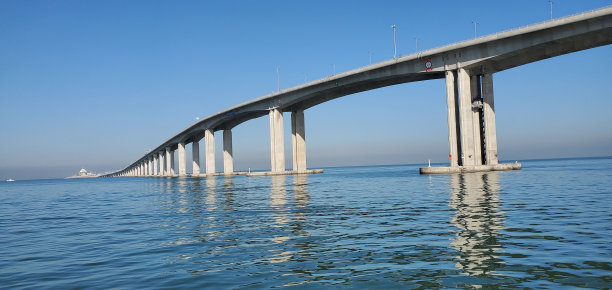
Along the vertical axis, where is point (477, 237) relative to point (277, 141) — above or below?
below

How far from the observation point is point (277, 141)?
9806 centimetres

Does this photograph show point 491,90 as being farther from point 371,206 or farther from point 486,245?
point 486,245

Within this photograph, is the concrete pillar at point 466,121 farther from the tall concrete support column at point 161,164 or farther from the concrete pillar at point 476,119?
the tall concrete support column at point 161,164

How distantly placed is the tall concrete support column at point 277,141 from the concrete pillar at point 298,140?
307 cm

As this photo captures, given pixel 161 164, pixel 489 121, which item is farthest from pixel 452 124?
pixel 161 164

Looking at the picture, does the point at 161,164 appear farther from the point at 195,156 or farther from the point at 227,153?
the point at 227,153

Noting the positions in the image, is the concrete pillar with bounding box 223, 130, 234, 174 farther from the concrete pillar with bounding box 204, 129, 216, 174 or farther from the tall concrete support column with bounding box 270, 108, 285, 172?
the tall concrete support column with bounding box 270, 108, 285, 172

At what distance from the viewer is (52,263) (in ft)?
34.4

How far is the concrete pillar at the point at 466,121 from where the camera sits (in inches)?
2404

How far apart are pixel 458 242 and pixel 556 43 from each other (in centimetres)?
5170

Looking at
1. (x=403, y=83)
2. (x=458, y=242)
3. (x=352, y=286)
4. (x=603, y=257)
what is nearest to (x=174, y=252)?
(x=352, y=286)

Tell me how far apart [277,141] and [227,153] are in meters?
27.6

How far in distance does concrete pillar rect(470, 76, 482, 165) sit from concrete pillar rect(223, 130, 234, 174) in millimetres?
72341

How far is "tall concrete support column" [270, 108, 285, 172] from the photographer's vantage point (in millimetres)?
97062
